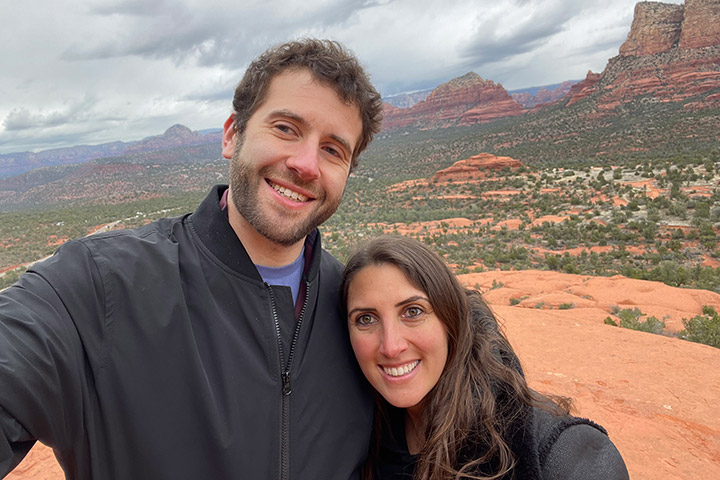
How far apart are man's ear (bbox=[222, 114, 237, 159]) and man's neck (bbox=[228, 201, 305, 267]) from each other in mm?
411

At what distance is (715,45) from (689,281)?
235ft

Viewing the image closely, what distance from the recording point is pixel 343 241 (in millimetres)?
22141

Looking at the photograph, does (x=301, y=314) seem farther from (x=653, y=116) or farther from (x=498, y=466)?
(x=653, y=116)

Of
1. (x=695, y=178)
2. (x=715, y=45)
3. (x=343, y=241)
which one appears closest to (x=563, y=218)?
(x=695, y=178)

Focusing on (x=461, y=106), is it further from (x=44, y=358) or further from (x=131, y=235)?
(x=44, y=358)

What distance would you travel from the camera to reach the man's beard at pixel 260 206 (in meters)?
1.79

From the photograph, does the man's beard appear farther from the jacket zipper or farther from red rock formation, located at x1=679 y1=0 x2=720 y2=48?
red rock formation, located at x1=679 y1=0 x2=720 y2=48

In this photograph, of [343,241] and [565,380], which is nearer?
[565,380]

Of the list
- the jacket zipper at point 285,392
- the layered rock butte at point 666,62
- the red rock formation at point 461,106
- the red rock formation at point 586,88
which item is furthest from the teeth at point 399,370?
the red rock formation at point 461,106

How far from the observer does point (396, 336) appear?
1928mm

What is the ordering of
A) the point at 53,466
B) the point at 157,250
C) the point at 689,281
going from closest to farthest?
the point at 157,250 → the point at 53,466 → the point at 689,281

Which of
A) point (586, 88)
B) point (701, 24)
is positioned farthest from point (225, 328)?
point (586, 88)

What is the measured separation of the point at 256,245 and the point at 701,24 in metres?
87.4

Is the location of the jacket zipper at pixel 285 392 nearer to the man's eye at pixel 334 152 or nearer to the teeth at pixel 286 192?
the teeth at pixel 286 192
